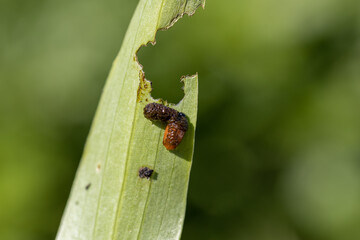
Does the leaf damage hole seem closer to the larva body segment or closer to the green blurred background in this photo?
the green blurred background

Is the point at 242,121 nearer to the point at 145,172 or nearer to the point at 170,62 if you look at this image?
the point at 170,62

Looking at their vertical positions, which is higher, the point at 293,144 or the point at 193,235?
the point at 293,144

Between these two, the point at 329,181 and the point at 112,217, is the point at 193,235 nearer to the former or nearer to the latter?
the point at 329,181

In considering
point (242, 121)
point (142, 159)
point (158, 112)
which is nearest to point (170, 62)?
point (242, 121)

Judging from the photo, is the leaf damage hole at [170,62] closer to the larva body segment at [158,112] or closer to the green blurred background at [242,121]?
the green blurred background at [242,121]

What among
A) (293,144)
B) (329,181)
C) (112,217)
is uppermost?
(293,144)

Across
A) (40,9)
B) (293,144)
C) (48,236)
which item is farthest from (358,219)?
(40,9)

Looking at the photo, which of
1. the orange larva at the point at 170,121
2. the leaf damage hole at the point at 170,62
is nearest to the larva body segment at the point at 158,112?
the orange larva at the point at 170,121
